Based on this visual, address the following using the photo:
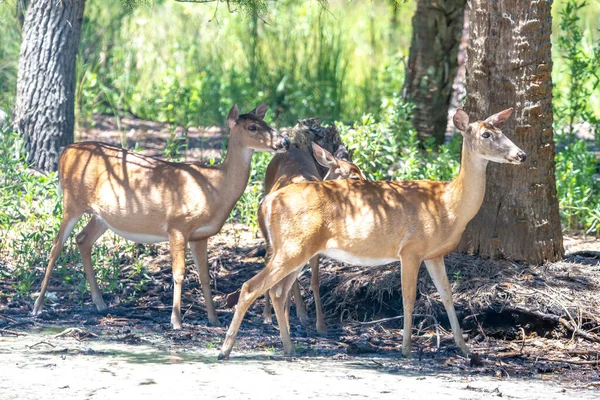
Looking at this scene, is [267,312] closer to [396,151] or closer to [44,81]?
[396,151]

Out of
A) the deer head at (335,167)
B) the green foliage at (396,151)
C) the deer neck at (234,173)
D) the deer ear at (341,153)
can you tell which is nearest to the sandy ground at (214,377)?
the deer neck at (234,173)

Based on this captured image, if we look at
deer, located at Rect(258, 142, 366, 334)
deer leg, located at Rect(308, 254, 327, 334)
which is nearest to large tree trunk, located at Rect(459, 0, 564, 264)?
deer, located at Rect(258, 142, 366, 334)

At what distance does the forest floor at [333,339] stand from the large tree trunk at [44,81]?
2213 millimetres

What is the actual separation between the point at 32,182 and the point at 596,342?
5.74 meters

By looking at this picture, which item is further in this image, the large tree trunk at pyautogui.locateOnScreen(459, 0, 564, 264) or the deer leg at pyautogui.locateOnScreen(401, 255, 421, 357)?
the large tree trunk at pyautogui.locateOnScreen(459, 0, 564, 264)

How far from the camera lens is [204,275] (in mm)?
8750

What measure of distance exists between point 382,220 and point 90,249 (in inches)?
116

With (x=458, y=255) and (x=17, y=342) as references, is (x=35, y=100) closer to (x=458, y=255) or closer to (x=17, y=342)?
(x=17, y=342)

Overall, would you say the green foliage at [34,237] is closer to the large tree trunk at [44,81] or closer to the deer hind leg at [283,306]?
the large tree trunk at [44,81]

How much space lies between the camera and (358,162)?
11.5 metres

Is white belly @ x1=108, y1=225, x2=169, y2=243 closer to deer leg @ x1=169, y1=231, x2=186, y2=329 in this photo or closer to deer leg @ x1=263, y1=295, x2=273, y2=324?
deer leg @ x1=169, y1=231, x2=186, y2=329

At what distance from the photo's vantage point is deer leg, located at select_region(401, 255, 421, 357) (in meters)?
7.66

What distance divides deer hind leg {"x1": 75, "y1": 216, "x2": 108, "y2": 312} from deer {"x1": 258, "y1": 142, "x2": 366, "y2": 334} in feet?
4.84

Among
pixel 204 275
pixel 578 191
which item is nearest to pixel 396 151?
pixel 578 191
